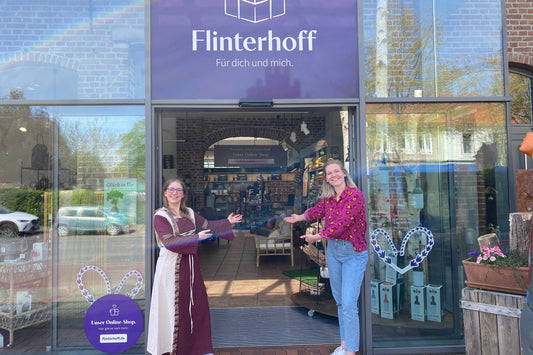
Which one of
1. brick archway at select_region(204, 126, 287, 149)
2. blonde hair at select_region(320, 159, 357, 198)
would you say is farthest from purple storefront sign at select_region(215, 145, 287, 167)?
blonde hair at select_region(320, 159, 357, 198)

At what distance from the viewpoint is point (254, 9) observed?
3.47 meters

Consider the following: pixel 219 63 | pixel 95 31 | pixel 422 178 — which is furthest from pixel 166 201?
pixel 422 178

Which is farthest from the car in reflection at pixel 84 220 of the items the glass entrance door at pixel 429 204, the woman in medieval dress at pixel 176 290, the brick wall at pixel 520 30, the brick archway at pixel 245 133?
the brick archway at pixel 245 133

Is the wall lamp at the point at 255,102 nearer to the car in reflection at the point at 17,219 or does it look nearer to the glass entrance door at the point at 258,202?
the glass entrance door at the point at 258,202

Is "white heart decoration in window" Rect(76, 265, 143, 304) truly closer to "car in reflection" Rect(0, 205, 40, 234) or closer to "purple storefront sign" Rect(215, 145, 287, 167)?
"car in reflection" Rect(0, 205, 40, 234)

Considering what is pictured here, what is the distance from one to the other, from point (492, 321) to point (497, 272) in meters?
0.35

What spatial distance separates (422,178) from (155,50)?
290 centimetres

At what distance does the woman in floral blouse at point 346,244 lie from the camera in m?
2.92

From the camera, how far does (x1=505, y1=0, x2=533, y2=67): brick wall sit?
13.5 feet

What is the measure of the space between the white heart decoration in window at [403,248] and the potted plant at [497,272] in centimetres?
81

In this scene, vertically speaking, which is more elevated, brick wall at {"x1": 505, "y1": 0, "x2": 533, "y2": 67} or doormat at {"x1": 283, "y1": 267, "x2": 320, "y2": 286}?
brick wall at {"x1": 505, "y1": 0, "x2": 533, "y2": 67}

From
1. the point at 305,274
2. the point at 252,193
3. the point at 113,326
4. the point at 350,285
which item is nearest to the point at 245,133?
the point at 252,193

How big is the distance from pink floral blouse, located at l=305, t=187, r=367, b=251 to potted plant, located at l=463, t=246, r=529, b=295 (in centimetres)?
84

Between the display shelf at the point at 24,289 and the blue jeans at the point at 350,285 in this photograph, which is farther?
the display shelf at the point at 24,289
